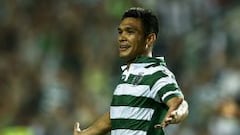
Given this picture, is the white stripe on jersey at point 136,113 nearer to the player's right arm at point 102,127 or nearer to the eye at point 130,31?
the player's right arm at point 102,127

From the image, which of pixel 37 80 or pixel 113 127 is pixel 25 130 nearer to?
pixel 37 80

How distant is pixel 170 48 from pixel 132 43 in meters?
6.89

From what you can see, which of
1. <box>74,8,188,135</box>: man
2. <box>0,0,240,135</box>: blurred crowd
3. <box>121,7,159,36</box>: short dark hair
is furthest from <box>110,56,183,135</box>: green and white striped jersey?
<box>0,0,240,135</box>: blurred crowd

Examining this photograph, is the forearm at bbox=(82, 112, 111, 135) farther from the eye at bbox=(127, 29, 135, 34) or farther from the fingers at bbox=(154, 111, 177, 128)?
the fingers at bbox=(154, 111, 177, 128)

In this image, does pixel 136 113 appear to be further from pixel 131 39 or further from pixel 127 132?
pixel 131 39

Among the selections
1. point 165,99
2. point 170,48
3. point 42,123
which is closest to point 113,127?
point 165,99

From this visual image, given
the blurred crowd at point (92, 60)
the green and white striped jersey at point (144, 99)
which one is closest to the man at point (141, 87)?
the green and white striped jersey at point (144, 99)

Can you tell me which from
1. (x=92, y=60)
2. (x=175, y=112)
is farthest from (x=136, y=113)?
(x=92, y=60)

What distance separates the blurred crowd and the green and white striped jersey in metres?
6.09

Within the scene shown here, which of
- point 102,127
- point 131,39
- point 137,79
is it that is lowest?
point 102,127

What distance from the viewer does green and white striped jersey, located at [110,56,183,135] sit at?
3.76 m

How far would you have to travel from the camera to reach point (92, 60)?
10.9 metres

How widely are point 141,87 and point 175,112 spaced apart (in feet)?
1.05

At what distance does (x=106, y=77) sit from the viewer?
10750mm
